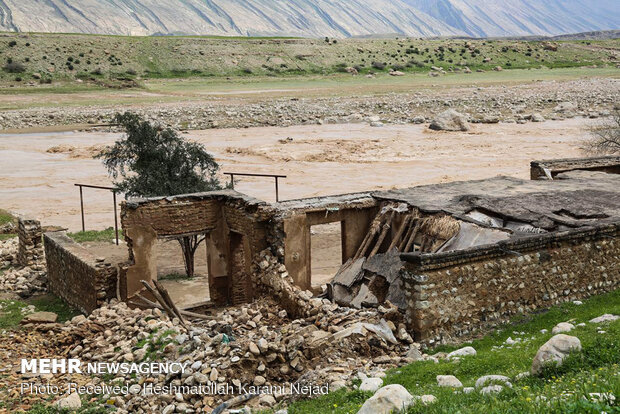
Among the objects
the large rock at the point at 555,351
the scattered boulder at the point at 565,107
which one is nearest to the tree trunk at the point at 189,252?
the large rock at the point at 555,351

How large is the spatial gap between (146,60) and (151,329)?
85.0 meters

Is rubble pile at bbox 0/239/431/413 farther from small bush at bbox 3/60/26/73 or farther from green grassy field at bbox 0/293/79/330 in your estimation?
small bush at bbox 3/60/26/73

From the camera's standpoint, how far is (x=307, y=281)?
1711 cm

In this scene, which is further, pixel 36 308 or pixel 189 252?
pixel 189 252

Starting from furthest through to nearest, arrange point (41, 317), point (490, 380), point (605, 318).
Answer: point (41, 317), point (605, 318), point (490, 380)

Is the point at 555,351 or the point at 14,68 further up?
the point at 14,68

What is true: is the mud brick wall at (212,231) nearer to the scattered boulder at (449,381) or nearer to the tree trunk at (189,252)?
the tree trunk at (189,252)

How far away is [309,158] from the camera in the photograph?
139ft

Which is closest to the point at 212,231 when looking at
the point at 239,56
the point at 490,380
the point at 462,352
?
the point at 462,352

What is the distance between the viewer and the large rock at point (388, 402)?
8087 mm

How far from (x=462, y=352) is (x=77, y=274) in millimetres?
9268

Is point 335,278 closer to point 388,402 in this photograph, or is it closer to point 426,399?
point 426,399

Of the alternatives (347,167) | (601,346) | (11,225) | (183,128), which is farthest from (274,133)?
(601,346)

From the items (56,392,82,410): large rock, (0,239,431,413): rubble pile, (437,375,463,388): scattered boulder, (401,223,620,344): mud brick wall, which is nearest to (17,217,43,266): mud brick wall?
(0,239,431,413): rubble pile
